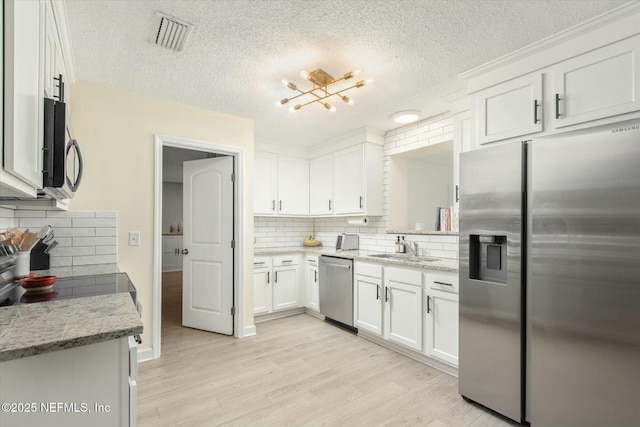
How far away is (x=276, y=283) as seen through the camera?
402cm

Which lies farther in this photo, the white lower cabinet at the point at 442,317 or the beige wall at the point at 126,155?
the beige wall at the point at 126,155

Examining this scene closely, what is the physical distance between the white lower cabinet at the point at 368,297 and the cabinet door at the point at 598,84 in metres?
1.97

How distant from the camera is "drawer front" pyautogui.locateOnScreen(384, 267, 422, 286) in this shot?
2760 mm

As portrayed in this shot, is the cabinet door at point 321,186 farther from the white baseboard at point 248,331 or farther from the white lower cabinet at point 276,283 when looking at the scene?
the white baseboard at point 248,331

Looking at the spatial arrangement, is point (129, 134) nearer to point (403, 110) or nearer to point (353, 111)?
point (353, 111)

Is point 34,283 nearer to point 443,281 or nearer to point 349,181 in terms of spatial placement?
point 443,281

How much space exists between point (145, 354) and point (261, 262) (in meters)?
1.55

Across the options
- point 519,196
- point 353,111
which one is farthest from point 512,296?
point 353,111

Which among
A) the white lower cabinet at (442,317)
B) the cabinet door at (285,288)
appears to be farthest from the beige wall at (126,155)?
the white lower cabinet at (442,317)

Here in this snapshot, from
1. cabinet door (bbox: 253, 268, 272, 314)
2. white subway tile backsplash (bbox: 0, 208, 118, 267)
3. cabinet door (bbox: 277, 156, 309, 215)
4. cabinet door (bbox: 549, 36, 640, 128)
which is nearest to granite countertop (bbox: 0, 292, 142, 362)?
white subway tile backsplash (bbox: 0, 208, 118, 267)

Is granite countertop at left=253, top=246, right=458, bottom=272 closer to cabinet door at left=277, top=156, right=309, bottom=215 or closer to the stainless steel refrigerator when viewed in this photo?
the stainless steel refrigerator

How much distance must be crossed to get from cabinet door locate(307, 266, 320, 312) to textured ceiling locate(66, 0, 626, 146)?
7.44ft

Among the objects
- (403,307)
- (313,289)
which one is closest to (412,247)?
(403,307)

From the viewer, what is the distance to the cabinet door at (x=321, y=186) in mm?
4352
